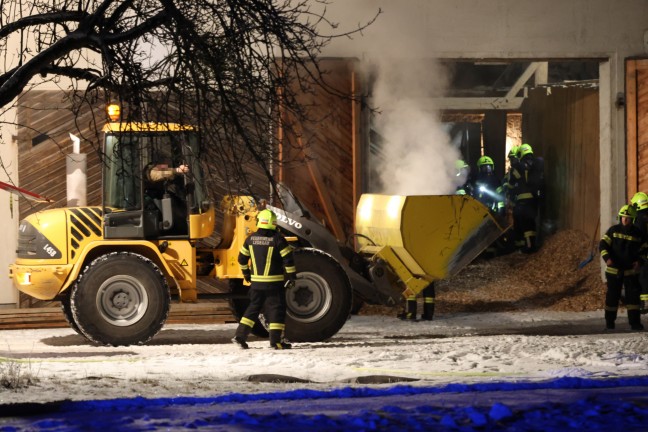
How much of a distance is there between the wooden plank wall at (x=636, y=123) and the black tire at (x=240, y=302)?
Result: 753 cm

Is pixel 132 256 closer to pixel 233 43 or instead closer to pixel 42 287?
pixel 42 287

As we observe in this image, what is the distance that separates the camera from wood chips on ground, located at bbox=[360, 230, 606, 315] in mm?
20078

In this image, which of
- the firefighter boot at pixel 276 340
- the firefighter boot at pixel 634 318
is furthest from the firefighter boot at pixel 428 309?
the firefighter boot at pixel 276 340

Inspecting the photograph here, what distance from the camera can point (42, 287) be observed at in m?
15.3

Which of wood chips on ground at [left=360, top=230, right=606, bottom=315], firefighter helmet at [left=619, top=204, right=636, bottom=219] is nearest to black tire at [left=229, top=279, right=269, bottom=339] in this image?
wood chips on ground at [left=360, top=230, right=606, bottom=315]

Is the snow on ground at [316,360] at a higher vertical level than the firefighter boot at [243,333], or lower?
lower

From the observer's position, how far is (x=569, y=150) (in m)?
24.1

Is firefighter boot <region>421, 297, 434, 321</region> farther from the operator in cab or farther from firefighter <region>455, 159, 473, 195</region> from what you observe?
firefighter <region>455, 159, 473, 195</region>

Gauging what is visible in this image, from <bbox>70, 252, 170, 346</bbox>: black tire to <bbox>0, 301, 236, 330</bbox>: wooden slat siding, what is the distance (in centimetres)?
292

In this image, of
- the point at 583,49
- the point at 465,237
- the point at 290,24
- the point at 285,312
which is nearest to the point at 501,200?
the point at 583,49

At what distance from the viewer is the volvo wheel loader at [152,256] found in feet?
49.6

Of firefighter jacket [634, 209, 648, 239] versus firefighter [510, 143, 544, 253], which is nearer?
firefighter jacket [634, 209, 648, 239]

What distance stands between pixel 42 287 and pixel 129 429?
6.32m

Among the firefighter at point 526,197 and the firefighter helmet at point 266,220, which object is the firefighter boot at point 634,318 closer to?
the firefighter helmet at point 266,220
